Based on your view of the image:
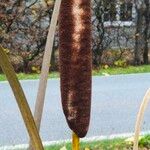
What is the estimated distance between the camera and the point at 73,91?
118cm

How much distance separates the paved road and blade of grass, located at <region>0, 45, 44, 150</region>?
620 cm

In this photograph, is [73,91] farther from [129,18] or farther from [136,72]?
[129,18]

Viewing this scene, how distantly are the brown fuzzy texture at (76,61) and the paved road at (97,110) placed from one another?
20.1 ft

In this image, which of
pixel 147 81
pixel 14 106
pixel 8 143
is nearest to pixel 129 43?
pixel 147 81

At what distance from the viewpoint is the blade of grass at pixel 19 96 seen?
1.01 metres

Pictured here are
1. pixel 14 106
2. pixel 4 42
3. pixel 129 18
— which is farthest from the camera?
pixel 129 18

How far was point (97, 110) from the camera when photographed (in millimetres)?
9773

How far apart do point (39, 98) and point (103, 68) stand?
13.1 m

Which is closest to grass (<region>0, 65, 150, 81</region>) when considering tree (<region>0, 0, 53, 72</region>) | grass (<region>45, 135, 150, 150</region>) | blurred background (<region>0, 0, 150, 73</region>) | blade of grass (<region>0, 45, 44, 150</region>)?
blurred background (<region>0, 0, 150, 73</region>)

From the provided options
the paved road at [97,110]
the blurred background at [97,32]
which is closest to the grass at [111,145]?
the paved road at [97,110]

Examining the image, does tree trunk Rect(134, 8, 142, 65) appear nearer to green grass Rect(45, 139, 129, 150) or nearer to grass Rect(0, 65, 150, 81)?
grass Rect(0, 65, 150, 81)

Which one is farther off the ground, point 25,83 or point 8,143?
point 8,143

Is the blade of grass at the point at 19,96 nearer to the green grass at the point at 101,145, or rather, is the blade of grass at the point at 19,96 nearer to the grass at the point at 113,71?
the green grass at the point at 101,145

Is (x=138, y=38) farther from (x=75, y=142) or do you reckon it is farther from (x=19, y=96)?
(x=19, y=96)
